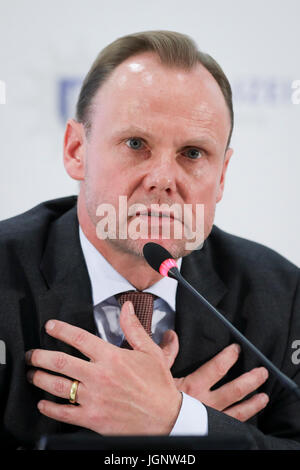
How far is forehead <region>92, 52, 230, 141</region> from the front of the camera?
1.39 m

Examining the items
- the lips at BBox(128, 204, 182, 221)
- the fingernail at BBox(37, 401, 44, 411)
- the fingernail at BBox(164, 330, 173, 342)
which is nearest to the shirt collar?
the fingernail at BBox(164, 330, 173, 342)

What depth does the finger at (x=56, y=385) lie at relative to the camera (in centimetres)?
122

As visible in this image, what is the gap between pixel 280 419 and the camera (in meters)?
1.51

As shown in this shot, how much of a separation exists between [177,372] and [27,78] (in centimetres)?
125

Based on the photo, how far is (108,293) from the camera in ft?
4.96

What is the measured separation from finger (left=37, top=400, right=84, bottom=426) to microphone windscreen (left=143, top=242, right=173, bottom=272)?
1.24 feet

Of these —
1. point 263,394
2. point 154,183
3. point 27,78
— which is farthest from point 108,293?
point 27,78

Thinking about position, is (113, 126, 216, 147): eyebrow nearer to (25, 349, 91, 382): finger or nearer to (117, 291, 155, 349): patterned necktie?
(117, 291, 155, 349): patterned necktie

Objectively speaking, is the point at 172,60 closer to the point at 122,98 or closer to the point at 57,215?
the point at 122,98

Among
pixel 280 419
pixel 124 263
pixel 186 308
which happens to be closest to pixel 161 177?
pixel 124 263

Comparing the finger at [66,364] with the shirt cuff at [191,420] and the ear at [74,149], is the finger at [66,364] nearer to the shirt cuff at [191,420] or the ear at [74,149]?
the shirt cuff at [191,420]

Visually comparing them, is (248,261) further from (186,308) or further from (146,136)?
(146,136)

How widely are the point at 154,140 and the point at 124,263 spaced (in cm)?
40
